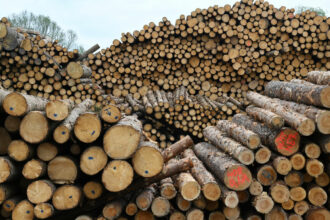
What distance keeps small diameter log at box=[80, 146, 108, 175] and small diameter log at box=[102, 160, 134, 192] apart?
7 cm

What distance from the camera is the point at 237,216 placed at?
3.28 meters

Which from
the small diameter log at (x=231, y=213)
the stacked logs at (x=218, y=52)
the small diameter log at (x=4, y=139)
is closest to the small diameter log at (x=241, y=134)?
the small diameter log at (x=231, y=213)

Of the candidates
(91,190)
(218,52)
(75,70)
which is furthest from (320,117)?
(75,70)

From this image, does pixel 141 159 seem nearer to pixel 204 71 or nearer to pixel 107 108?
pixel 107 108

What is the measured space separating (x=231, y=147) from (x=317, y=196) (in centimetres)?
112

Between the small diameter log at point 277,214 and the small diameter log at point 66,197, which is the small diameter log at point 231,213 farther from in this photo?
the small diameter log at point 66,197

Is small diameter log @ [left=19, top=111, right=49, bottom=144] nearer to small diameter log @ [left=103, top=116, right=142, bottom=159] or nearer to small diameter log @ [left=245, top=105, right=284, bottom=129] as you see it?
small diameter log @ [left=103, top=116, right=142, bottom=159]

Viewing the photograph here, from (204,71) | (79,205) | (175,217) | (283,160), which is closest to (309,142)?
(283,160)

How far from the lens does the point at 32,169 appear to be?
2928mm

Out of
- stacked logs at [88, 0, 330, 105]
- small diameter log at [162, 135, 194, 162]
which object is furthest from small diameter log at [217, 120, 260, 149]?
stacked logs at [88, 0, 330, 105]

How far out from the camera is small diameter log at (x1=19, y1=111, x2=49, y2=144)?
9.42ft

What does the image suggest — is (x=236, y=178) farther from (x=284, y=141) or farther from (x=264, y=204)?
(x=284, y=141)

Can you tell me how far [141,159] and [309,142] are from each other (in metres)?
1.97

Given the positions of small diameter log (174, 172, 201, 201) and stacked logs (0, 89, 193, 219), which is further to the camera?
small diameter log (174, 172, 201, 201)
